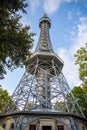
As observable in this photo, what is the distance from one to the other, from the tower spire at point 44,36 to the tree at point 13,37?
1901cm

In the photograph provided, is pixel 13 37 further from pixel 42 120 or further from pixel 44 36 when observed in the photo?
pixel 44 36

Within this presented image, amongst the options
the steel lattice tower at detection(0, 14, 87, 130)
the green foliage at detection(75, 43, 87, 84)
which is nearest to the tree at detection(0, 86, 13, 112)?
the steel lattice tower at detection(0, 14, 87, 130)

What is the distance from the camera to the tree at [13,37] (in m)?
9.79

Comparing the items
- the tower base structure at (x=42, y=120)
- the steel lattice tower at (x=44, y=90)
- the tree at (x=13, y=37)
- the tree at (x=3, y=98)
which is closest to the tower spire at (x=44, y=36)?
the steel lattice tower at (x=44, y=90)

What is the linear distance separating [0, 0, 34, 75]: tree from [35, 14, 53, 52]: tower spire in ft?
62.4

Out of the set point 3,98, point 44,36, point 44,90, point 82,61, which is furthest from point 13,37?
point 44,36

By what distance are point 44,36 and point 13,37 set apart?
26750 millimetres

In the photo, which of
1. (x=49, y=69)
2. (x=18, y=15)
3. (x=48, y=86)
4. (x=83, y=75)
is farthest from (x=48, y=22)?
(x=18, y=15)

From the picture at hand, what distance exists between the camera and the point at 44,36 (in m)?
36.6

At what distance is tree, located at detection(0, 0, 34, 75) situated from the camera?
979 cm

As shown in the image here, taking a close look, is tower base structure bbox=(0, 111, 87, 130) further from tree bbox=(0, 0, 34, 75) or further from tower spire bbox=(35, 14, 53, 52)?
tower spire bbox=(35, 14, 53, 52)

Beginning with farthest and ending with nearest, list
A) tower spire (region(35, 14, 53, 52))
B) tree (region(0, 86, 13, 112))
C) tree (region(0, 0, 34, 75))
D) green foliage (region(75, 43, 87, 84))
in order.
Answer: tower spire (region(35, 14, 53, 52)) < tree (region(0, 86, 13, 112)) < green foliage (region(75, 43, 87, 84)) < tree (region(0, 0, 34, 75))

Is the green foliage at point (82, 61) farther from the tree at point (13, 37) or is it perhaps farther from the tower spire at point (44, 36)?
the tower spire at point (44, 36)

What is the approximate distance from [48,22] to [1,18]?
3242cm
